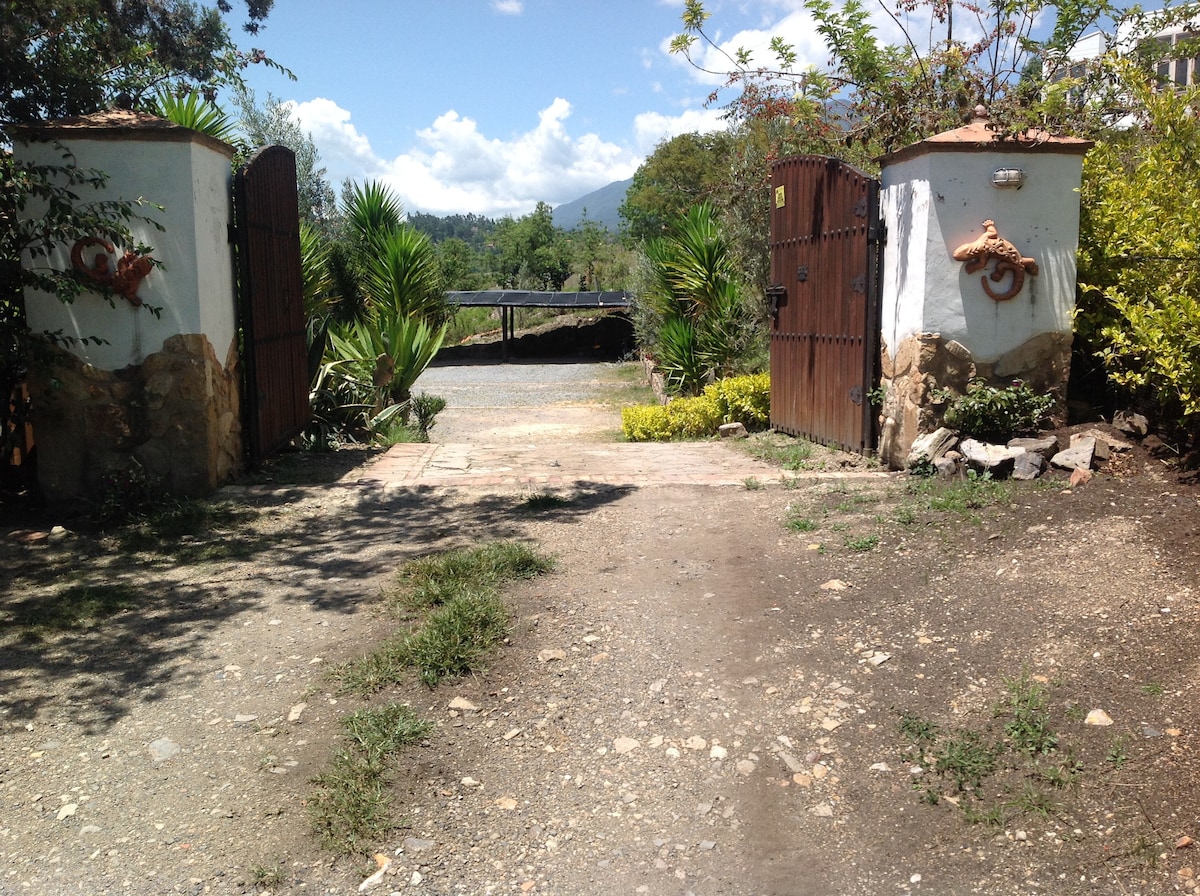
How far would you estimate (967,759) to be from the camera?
9.87 feet

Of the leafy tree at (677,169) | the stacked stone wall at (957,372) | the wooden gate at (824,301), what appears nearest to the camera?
the stacked stone wall at (957,372)

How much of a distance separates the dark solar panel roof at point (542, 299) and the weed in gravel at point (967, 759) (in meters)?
22.3

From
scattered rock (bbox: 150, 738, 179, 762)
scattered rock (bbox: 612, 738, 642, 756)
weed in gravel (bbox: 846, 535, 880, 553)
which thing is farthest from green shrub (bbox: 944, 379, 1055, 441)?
scattered rock (bbox: 150, 738, 179, 762)

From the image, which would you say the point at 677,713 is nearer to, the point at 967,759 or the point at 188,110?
the point at 967,759

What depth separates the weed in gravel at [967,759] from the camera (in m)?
2.95

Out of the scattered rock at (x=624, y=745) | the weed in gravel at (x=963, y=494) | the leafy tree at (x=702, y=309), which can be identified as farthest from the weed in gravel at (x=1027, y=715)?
the leafy tree at (x=702, y=309)

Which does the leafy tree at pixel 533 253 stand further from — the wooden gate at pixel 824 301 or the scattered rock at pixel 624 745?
the scattered rock at pixel 624 745

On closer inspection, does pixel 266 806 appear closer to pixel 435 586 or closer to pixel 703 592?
pixel 435 586

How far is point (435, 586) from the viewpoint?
4.44 m

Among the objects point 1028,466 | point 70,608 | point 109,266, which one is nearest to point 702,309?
point 1028,466

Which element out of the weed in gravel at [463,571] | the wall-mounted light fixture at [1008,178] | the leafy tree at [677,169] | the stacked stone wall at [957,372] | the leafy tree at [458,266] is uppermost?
the leafy tree at [677,169]

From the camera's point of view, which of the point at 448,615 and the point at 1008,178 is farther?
the point at 1008,178

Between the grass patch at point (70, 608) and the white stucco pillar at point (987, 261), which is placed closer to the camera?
the grass patch at point (70, 608)

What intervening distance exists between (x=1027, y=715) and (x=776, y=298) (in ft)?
18.0
